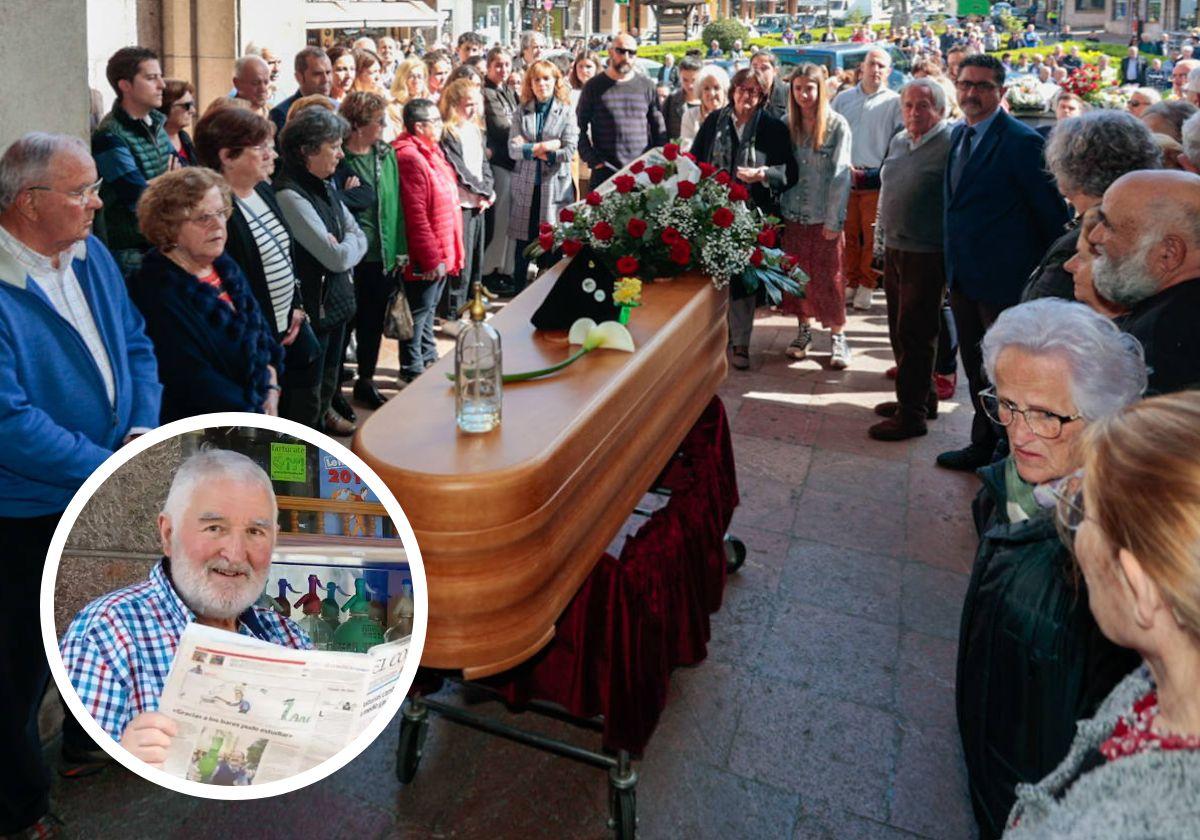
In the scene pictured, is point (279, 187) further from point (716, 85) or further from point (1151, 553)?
point (1151, 553)

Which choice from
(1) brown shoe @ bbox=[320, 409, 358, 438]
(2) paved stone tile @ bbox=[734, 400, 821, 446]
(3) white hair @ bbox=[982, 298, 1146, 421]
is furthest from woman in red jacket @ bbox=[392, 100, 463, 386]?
(3) white hair @ bbox=[982, 298, 1146, 421]

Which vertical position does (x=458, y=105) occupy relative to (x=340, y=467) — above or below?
above

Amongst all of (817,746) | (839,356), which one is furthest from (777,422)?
(817,746)

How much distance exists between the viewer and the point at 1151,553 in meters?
1.21

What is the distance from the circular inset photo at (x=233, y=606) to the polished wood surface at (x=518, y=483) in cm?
75

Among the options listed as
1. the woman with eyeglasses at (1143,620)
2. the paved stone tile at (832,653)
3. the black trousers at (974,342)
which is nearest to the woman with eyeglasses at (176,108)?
the paved stone tile at (832,653)

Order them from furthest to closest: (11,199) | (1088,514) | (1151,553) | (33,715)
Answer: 1. (33,715)
2. (11,199)
3. (1088,514)
4. (1151,553)

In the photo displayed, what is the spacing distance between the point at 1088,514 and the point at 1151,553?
0.12 metres

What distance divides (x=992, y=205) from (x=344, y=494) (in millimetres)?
4329

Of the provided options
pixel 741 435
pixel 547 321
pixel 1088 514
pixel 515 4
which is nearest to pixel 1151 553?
pixel 1088 514

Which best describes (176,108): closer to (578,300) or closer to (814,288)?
(578,300)

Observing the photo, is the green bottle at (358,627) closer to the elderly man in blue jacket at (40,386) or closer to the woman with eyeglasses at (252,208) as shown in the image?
the elderly man in blue jacket at (40,386)

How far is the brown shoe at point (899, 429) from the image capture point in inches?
229

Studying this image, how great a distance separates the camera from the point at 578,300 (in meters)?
3.20
